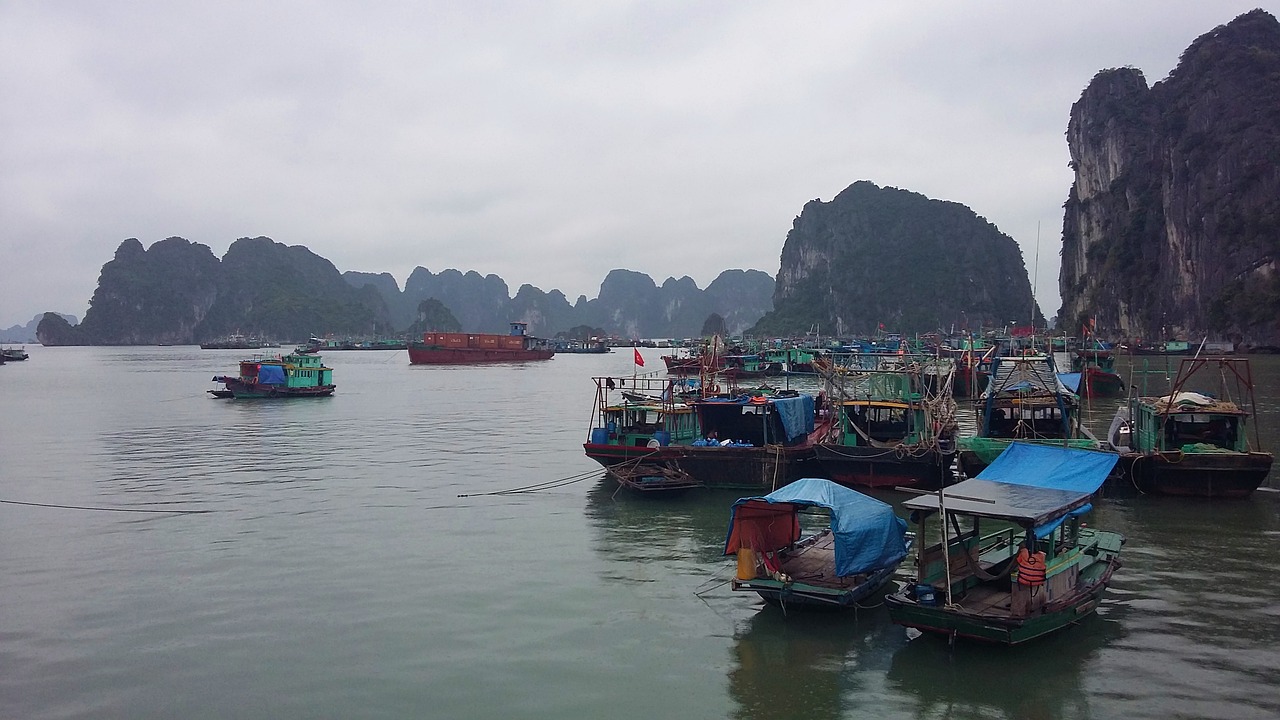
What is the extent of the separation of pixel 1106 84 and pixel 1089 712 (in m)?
126

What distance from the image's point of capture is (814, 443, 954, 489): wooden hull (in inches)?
785

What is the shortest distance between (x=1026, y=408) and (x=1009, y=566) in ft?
39.2

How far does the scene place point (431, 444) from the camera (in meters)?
32.2

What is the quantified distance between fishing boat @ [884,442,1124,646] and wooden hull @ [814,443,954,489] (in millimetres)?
6600

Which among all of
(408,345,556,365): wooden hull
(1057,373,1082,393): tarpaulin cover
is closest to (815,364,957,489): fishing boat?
(1057,373,1082,393): tarpaulin cover

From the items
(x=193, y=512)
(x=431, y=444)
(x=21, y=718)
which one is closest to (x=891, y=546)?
(x=21, y=718)

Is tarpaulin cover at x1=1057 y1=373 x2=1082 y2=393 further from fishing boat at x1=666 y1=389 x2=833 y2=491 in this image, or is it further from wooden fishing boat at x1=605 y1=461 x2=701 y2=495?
wooden fishing boat at x1=605 y1=461 x2=701 y2=495

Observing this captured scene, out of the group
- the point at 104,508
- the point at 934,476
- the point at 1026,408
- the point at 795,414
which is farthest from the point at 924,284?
the point at 104,508

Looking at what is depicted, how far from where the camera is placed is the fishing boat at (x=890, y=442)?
2005 cm

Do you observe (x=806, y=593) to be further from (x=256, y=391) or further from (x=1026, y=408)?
(x=256, y=391)

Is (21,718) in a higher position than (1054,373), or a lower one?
lower

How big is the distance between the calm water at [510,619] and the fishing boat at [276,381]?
2818 cm

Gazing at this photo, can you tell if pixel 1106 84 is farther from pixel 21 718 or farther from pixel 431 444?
pixel 21 718

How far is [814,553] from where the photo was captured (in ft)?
42.9
